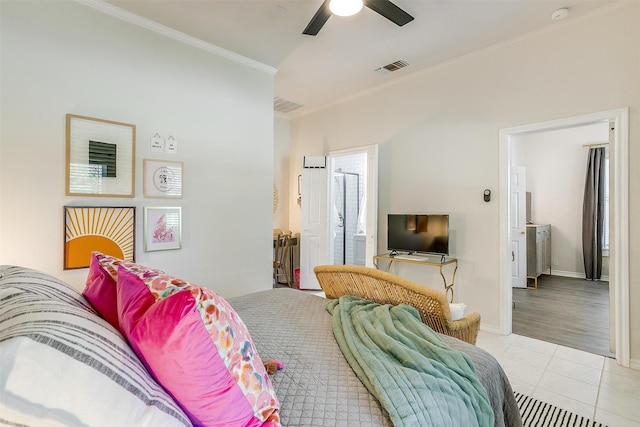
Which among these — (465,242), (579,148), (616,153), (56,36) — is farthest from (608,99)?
(56,36)

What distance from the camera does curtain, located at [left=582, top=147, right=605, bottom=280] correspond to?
204 inches

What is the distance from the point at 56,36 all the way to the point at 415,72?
11.4 feet

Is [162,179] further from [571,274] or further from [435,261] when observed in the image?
[571,274]

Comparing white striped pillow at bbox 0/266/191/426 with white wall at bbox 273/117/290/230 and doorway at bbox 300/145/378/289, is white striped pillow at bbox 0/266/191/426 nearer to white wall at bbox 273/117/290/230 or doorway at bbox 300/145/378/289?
doorway at bbox 300/145/378/289

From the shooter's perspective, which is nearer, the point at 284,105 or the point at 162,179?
the point at 162,179

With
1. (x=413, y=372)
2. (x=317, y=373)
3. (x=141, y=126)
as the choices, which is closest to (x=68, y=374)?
(x=317, y=373)

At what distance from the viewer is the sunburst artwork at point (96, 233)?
2287 mm

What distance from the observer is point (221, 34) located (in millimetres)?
2881

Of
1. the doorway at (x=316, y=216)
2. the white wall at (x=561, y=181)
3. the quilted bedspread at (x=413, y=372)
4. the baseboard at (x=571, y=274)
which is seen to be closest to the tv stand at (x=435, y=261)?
the doorway at (x=316, y=216)

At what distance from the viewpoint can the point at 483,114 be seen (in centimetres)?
327

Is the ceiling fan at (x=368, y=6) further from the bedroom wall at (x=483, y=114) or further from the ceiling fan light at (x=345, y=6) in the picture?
the bedroom wall at (x=483, y=114)

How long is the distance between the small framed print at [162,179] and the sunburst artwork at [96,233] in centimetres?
24

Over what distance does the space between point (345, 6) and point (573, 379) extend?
10.4 ft

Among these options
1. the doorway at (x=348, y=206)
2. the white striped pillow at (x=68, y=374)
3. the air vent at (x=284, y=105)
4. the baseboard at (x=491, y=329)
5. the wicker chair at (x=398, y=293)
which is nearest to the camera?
the white striped pillow at (x=68, y=374)
